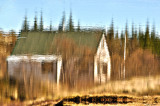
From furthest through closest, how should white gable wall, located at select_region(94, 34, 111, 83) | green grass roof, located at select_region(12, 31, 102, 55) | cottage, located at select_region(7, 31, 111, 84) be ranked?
1. green grass roof, located at select_region(12, 31, 102, 55)
2. white gable wall, located at select_region(94, 34, 111, 83)
3. cottage, located at select_region(7, 31, 111, 84)

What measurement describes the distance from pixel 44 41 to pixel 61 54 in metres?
5.76

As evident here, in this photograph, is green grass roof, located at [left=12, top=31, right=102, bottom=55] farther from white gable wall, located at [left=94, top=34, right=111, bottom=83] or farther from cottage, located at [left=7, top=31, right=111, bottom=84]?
white gable wall, located at [left=94, top=34, right=111, bottom=83]

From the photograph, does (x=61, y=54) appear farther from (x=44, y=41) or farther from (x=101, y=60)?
(x=44, y=41)

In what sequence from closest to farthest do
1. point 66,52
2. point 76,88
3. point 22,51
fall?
point 76,88
point 66,52
point 22,51

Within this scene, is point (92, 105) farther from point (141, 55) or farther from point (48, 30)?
point (141, 55)

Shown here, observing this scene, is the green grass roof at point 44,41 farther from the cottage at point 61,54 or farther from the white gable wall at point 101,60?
the white gable wall at point 101,60

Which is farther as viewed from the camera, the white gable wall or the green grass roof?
the green grass roof

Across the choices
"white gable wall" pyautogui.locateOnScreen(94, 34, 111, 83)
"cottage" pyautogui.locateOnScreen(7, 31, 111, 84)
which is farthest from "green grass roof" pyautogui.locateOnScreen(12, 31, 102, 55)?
"white gable wall" pyautogui.locateOnScreen(94, 34, 111, 83)

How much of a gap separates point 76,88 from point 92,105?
2263 mm

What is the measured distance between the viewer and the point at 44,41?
24688 millimetres

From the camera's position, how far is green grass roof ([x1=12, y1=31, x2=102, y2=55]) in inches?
912

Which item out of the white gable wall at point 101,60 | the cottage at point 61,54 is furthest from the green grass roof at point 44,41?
the white gable wall at point 101,60

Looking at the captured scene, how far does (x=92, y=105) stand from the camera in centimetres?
1427

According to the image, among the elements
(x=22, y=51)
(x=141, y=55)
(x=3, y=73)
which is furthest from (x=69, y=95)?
(x=141, y=55)
